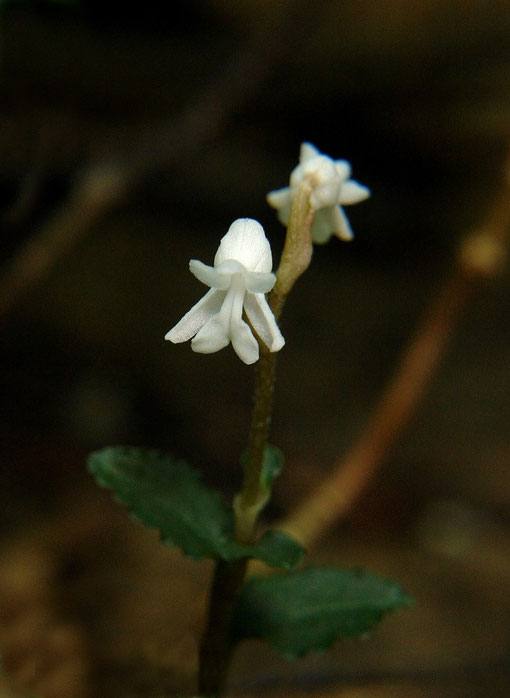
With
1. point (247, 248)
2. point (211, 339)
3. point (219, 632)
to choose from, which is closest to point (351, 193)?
point (247, 248)

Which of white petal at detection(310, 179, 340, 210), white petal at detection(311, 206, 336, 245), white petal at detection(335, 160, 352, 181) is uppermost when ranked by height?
white petal at detection(335, 160, 352, 181)

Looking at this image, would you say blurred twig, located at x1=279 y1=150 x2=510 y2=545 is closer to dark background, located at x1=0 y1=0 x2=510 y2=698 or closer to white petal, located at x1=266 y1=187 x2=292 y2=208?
dark background, located at x1=0 y1=0 x2=510 y2=698

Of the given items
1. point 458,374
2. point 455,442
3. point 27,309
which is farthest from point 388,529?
point 27,309

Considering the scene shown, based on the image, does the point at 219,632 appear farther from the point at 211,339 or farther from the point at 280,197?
the point at 280,197

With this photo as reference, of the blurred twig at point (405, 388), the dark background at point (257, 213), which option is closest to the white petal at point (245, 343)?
the blurred twig at point (405, 388)

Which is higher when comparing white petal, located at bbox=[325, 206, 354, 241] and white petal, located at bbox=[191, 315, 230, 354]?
white petal, located at bbox=[325, 206, 354, 241]

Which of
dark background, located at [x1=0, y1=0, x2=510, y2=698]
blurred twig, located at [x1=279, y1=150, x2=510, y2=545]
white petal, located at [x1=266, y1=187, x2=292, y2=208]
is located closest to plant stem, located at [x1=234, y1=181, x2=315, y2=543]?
white petal, located at [x1=266, y1=187, x2=292, y2=208]

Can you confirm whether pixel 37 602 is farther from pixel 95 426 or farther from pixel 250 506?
pixel 95 426
